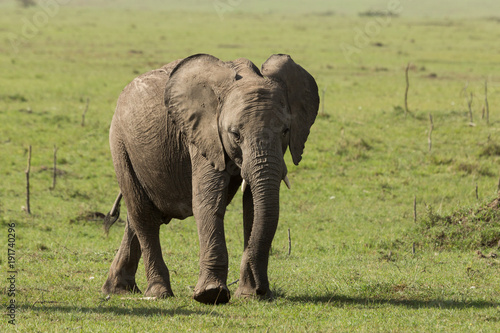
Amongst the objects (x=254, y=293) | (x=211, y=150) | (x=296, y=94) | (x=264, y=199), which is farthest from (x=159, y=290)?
(x=296, y=94)

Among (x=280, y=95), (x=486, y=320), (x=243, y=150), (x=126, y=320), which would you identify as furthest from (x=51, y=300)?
(x=486, y=320)

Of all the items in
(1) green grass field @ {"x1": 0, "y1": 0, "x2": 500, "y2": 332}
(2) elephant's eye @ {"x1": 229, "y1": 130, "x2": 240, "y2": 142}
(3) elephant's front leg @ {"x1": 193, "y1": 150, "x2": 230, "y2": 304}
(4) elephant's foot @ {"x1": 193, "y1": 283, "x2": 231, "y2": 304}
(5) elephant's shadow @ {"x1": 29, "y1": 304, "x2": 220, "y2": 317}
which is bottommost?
(1) green grass field @ {"x1": 0, "y1": 0, "x2": 500, "y2": 332}

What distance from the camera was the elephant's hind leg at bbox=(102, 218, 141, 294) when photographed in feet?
33.6

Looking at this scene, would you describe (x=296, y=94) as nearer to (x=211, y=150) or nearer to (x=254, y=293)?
(x=211, y=150)

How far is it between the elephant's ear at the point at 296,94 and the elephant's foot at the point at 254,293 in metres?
1.48

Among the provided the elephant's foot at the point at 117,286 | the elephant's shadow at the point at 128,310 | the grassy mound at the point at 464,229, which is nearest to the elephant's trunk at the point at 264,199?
the elephant's shadow at the point at 128,310

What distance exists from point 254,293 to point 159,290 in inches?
53.5

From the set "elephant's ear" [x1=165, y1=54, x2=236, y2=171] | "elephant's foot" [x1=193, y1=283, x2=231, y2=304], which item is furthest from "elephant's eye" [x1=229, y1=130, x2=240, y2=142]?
"elephant's foot" [x1=193, y1=283, x2=231, y2=304]

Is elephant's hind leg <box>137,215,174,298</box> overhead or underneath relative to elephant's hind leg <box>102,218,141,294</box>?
overhead

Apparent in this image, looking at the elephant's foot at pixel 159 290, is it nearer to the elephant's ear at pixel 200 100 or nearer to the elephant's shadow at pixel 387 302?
the elephant's shadow at pixel 387 302

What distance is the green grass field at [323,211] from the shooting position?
8359 mm

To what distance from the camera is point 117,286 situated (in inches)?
402

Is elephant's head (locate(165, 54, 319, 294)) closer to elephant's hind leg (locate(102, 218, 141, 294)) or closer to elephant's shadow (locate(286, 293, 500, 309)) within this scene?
elephant's shadow (locate(286, 293, 500, 309))

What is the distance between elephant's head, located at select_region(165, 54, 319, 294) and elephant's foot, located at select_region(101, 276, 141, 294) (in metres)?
2.03
